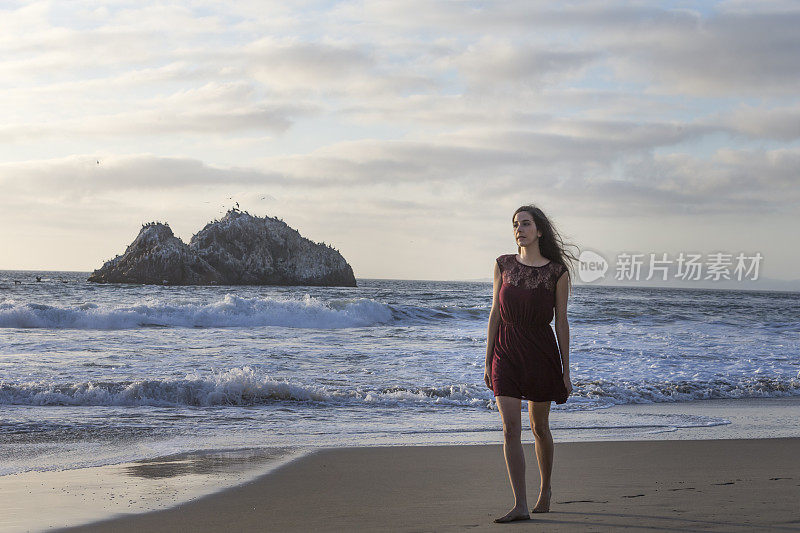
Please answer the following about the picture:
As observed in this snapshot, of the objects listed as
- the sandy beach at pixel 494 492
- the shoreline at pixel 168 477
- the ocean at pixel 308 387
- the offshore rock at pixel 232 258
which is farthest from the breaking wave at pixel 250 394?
the offshore rock at pixel 232 258

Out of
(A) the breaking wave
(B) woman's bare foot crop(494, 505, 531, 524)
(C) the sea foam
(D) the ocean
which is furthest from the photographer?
(C) the sea foam

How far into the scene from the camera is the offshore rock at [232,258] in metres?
80.9

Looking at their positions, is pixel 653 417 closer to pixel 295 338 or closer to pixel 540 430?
pixel 540 430

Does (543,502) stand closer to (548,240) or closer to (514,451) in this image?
(514,451)

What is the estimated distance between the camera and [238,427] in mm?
8320

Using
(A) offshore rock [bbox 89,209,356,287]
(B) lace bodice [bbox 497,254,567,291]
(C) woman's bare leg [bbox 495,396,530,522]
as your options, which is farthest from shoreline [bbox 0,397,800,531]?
(A) offshore rock [bbox 89,209,356,287]

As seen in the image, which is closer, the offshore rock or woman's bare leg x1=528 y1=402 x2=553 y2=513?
woman's bare leg x1=528 y1=402 x2=553 y2=513

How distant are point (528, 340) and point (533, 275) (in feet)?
1.23

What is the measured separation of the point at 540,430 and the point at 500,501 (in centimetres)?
83

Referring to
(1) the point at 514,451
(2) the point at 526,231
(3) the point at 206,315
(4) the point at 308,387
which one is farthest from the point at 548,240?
(3) the point at 206,315

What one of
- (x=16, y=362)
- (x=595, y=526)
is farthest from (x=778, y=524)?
(x=16, y=362)

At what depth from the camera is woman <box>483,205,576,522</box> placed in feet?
13.6

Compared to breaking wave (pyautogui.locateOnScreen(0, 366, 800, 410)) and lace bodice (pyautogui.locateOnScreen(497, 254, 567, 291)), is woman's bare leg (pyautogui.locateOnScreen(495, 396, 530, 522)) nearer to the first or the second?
lace bodice (pyautogui.locateOnScreen(497, 254, 567, 291))

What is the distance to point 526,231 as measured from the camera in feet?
14.0
